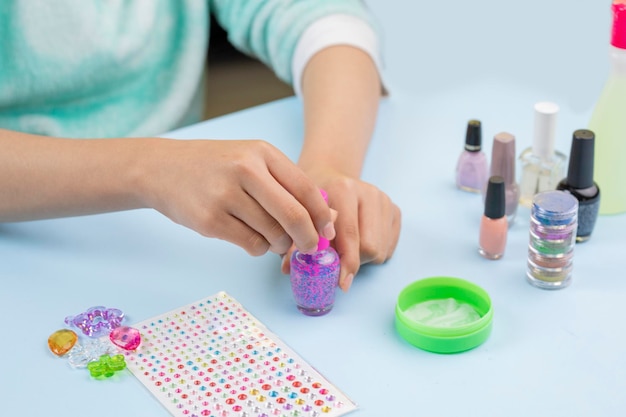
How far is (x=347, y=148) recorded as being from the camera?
0.95 m

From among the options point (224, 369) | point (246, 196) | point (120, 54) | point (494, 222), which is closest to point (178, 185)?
point (246, 196)

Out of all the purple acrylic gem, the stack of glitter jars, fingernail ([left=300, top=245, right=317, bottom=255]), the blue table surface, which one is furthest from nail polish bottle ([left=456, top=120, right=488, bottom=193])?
the purple acrylic gem

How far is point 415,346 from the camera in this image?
72 cm

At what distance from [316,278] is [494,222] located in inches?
7.6

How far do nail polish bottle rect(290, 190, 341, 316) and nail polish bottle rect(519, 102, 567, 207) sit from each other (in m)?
0.26

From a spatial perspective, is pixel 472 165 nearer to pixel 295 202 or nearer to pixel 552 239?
pixel 552 239

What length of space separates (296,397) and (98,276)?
26 cm

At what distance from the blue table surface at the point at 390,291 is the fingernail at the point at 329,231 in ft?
0.22

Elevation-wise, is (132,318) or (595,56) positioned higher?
(595,56)

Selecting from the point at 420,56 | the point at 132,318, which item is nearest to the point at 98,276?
the point at 132,318

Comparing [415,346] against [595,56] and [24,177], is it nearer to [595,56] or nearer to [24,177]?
[24,177]

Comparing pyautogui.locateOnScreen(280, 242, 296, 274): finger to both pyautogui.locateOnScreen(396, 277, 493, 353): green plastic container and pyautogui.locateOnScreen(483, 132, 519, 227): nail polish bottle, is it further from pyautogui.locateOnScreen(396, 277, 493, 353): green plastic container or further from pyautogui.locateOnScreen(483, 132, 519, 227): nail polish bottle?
pyautogui.locateOnScreen(483, 132, 519, 227): nail polish bottle

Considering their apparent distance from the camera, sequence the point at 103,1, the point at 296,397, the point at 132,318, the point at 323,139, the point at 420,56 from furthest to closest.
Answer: the point at 420,56 < the point at 103,1 < the point at 323,139 < the point at 132,318 < the point at 296,397

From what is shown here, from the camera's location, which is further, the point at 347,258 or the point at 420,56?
the point at 420,56
